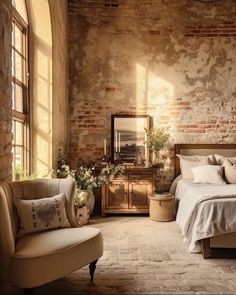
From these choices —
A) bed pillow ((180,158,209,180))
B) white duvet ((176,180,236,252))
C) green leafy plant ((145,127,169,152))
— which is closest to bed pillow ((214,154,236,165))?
bed pillow ((180,158,209,180))

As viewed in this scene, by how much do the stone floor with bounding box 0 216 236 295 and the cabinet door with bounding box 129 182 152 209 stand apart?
3.68 ft

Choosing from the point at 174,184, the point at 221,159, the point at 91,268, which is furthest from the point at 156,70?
the point at 91,268

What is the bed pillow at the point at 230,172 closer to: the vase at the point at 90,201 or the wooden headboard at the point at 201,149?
the wooden headboard at the point at 201,149

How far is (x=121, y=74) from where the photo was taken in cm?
616

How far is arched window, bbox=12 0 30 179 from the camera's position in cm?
441

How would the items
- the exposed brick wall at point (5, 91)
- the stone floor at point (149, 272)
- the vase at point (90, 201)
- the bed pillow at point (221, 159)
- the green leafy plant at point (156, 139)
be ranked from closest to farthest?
the stone floor at point (149, 272), the exposed brick wall at point (5, 91), the vase at point (90, 201), the bed pillow at point (221, 159), the green leafy plant at point (156, 139)

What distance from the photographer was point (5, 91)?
3072mm

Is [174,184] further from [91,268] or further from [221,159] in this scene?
[91,268]

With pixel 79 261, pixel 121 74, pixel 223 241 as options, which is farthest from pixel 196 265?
pixel 121 74

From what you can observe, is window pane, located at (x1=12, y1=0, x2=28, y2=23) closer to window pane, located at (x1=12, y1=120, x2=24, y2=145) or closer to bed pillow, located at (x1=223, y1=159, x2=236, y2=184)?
window pane, located at (x1=12, y1=120, x2=24, y2=145)

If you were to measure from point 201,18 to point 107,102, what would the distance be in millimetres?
2321

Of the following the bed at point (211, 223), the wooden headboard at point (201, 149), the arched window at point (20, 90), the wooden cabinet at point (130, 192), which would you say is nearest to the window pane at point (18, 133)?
the arched window at point (20, 90)

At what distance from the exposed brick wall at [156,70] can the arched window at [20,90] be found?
4.61 ft

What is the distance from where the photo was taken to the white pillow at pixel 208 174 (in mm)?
5102
